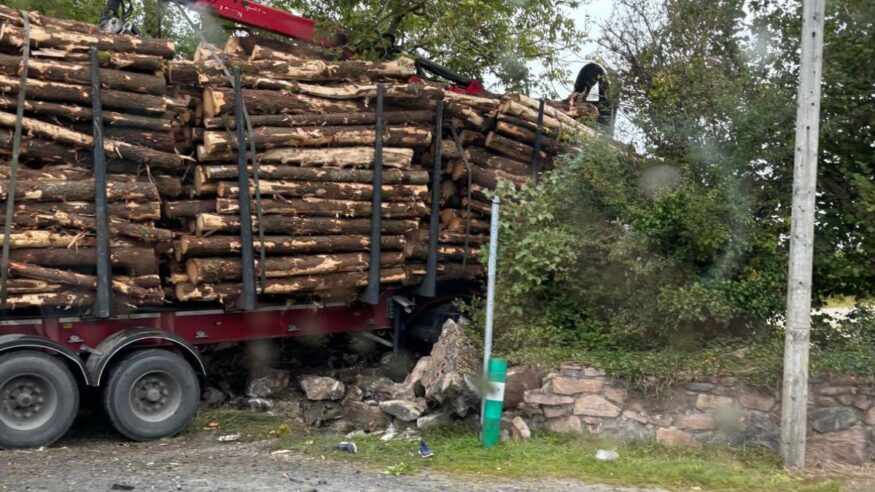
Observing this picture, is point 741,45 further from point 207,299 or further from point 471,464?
point 207,299

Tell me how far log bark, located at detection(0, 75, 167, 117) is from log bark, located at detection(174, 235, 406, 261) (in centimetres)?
129

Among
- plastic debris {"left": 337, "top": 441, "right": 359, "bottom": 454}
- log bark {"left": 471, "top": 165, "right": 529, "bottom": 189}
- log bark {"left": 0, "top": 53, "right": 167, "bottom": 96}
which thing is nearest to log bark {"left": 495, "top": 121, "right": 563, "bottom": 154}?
log bark {"left": 471, "top": 165, "right": 529, "bottom": 189}

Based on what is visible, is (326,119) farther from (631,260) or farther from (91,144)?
(631,260)

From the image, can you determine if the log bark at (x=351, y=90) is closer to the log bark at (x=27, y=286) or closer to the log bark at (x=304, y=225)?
the log bark at (x=304, y=225)

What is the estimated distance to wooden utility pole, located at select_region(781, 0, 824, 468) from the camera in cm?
756

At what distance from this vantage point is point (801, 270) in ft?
24.9

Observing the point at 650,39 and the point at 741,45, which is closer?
the point at 741,45

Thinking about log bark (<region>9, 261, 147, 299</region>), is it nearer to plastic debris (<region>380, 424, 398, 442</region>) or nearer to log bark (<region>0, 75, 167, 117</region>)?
log bark (<region>0, 75, 167, 117</region>)

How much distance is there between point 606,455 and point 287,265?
146 inches

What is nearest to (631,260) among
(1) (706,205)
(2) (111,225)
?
(1) (706,205)

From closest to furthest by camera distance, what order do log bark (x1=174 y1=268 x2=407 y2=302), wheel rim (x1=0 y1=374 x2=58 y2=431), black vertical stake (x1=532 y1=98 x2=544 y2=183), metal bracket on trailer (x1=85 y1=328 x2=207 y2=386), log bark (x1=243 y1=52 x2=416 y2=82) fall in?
wheel rim (x1=0 y1=374 x2=58 y2=431) → metal bracket on trailer (x1=85 y1=328 x2=207 y2=386) → log bark (x1=174 y1=268 x2=407 y2=302) → log bark (x1=243 y1=52 x2=416 y2=82) → black vertical stake (x1=532 y1=98 x2=544 y2=183)

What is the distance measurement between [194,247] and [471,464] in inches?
135

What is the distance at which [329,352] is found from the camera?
11742mm

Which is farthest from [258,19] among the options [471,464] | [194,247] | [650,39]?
[471,464]
